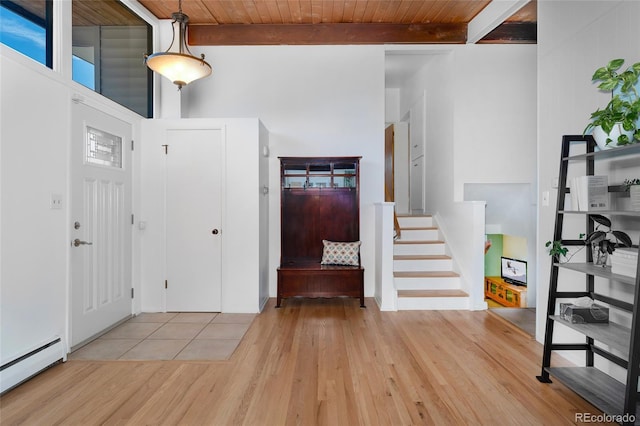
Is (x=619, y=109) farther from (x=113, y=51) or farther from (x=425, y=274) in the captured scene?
(x=113, y=51)

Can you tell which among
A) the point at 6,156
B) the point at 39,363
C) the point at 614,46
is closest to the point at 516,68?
the point at 614,46

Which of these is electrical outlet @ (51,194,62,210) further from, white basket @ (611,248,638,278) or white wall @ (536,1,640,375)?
white wall @ (536,1,640,375)

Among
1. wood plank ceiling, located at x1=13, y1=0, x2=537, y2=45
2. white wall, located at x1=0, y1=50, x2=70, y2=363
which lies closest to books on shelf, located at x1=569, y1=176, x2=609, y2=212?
wood plank ceiling, located at x1=13, y1=0, x2=537, y2=45

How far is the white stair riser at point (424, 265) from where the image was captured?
464 centimetres

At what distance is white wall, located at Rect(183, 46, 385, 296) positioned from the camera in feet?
15.3

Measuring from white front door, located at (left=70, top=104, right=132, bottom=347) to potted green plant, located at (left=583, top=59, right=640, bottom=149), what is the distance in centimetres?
404

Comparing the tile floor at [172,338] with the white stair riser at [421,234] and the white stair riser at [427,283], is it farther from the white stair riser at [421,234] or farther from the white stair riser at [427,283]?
the white stair riser at [421,234]

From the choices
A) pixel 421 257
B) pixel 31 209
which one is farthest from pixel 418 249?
pixel 31 209

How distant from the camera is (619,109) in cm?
204

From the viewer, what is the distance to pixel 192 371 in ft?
8.48

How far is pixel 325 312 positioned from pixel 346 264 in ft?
2.10

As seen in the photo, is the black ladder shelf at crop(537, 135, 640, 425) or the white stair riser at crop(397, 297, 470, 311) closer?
the black ladder shelf at crop(537, 135, 640, 425)

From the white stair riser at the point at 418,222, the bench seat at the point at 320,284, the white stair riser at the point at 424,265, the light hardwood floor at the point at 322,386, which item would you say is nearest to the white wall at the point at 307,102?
the white stair riser at the point at 424,265

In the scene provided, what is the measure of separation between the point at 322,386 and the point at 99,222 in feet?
8.83
